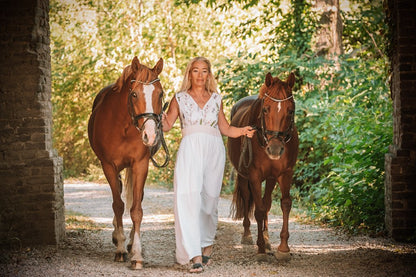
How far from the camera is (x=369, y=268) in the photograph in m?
5.13

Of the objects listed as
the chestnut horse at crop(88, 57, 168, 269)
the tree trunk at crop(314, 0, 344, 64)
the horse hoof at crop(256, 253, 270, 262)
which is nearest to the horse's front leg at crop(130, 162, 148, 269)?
the chestnut horse at crop(88, 57, 168, 269)

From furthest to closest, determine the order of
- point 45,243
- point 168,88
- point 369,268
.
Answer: point 168,88
point 45,243
point 369,268

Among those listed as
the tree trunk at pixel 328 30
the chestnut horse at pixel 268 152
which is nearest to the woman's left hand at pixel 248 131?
the chestnut horse at pixel 268 152

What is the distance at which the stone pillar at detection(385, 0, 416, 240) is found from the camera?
21.8ft

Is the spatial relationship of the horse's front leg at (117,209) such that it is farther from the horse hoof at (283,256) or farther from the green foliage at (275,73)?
the green foliage at (275,73)

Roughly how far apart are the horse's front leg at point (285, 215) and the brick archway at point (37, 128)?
1.68m

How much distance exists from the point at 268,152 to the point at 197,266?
52.2 inches

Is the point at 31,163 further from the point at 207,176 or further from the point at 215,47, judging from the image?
the point at 215,47

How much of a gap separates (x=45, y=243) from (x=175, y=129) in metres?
8.04

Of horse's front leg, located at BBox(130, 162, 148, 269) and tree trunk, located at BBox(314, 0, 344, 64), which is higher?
tree trunk, located at BBox(314, 0, 344, 64)

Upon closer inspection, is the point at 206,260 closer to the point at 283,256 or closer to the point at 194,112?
the point at 283,256

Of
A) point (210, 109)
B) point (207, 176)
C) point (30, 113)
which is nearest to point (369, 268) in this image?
point (207, 176)

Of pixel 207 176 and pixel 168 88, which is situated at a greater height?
pixel 168 88

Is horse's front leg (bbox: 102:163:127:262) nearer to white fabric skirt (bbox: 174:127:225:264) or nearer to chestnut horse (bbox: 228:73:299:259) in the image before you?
white fabric skirt (bbox: 174:127:225:264)
